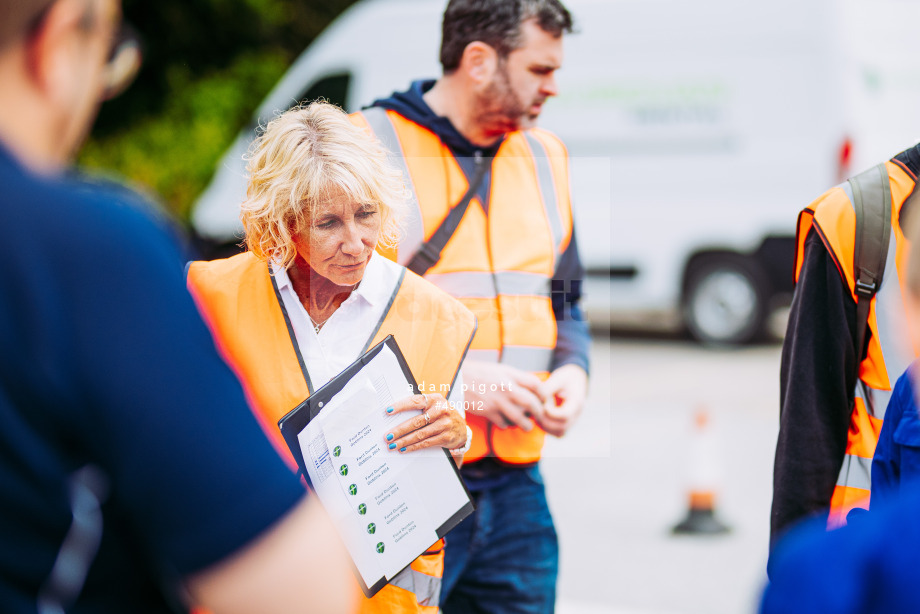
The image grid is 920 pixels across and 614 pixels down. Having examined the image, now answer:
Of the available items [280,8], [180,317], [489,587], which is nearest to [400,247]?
[489,587]

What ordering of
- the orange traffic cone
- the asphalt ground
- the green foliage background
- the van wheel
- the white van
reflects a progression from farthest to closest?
1. the green foliage background
2. the van wheel
3. the white van
4. the orange traffic cone
5. the asphalt ground

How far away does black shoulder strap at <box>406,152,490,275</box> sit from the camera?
6.19 feet

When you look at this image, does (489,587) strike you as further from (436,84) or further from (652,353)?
(652,353)

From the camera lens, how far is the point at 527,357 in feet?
6.86

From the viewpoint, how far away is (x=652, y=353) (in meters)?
9.29

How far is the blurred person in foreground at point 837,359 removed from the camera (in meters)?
1.84

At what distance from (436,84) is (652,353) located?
24.2 feet

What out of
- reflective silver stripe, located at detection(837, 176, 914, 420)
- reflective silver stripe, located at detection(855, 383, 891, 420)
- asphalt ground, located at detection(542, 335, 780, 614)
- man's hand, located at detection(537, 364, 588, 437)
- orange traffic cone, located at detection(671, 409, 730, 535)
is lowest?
asphalt ground, located at detection(542, 335, 780, 614)

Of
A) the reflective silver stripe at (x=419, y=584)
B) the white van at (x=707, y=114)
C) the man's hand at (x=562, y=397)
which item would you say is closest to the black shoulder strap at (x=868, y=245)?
the man's hand at (x=562, y=397)

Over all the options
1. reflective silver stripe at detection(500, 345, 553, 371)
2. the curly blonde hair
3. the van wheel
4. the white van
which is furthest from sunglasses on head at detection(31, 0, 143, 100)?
the van wheel

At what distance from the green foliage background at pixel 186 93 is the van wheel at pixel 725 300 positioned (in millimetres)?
6222

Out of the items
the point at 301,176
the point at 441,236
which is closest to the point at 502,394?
the point at 441,236

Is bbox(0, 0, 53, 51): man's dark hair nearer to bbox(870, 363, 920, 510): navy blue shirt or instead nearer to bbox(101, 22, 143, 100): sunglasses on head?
bbox(101, 22, 143, 100): sunglasses on head

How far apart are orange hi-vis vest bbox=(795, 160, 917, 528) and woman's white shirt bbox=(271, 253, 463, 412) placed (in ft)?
2.88
